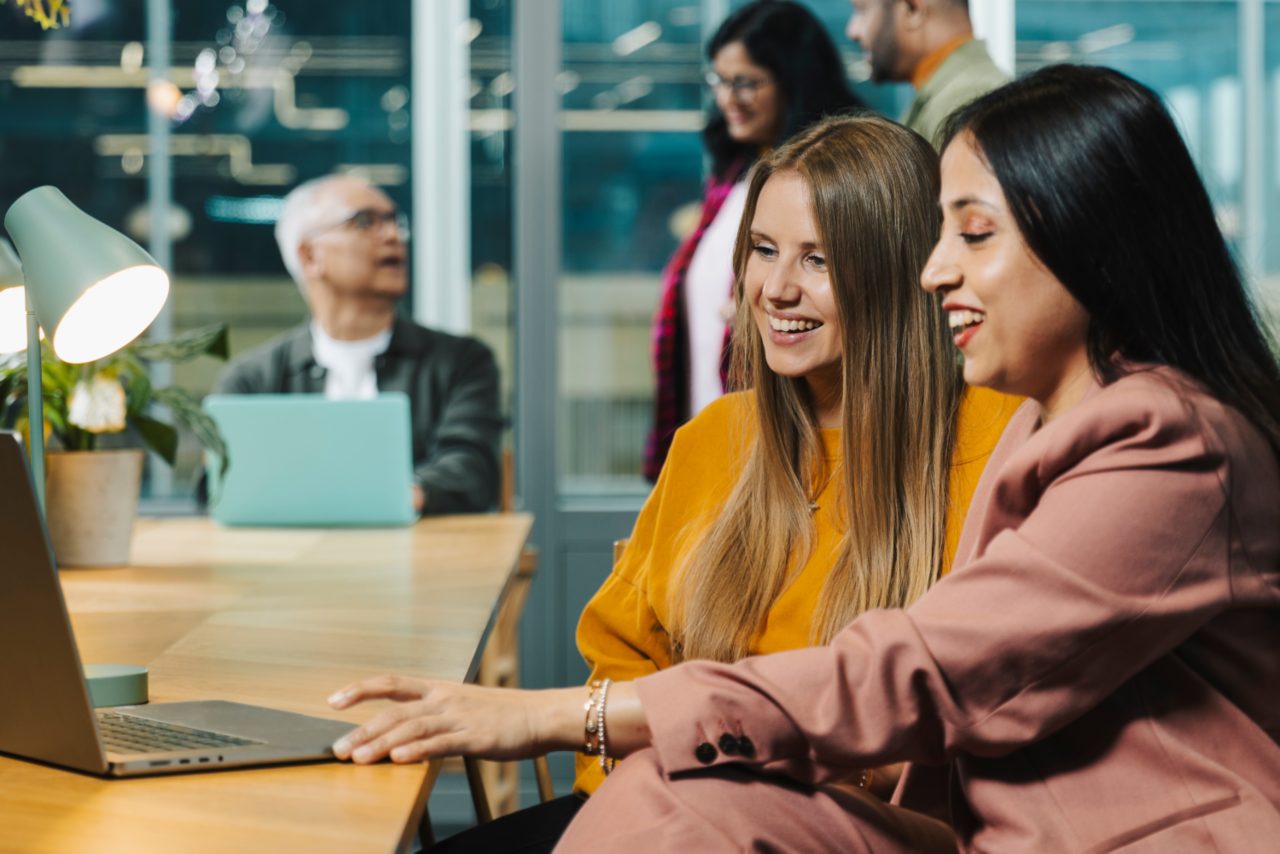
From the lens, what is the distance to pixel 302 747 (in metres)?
1.23

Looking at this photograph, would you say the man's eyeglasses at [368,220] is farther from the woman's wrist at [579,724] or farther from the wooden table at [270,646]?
the woman's wrist at [579,724]

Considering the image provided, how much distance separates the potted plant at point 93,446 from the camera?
2404 millimetres

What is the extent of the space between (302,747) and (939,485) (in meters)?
0.77

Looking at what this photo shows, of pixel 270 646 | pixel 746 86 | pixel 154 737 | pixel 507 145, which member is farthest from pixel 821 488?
pixel 507 145

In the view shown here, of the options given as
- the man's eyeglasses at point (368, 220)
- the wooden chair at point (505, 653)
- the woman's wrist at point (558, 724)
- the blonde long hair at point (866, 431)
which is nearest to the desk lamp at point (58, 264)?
the woman's wrist at point (558, 724)

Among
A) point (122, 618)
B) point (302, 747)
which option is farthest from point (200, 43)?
point (302, 747)

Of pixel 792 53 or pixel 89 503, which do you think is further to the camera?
pixel 792 53

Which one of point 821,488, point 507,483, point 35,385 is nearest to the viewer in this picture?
point 35,385

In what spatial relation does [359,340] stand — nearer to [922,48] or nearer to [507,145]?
[507,145]

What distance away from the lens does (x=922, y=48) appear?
2984 mm

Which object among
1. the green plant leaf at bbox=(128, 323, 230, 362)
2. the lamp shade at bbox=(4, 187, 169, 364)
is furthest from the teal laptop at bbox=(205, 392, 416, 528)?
the lamp shade at bbox=(4, 187, 169, 364)

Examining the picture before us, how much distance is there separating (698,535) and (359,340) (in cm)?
205

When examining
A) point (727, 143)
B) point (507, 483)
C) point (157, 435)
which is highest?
point (727, 143)

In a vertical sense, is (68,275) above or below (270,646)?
above
